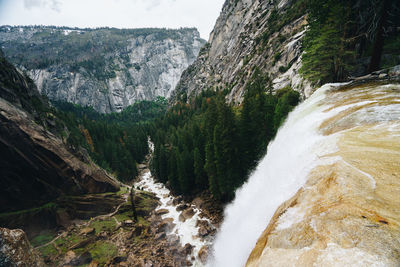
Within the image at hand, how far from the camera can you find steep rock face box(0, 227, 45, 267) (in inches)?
296

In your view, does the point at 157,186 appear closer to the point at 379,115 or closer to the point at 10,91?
the point at 10,91

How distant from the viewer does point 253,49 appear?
271 ft

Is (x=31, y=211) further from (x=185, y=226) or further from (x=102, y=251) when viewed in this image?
(x=185, y=226)

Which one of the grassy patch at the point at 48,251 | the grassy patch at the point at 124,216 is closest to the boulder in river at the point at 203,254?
the grassy patch at the point at 124,216

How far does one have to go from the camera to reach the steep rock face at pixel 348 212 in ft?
11.7

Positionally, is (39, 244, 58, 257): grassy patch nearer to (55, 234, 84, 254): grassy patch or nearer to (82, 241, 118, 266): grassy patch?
(55, 234, 84, 254): grassy patch

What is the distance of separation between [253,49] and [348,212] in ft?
302

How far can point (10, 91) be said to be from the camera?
24.7 m

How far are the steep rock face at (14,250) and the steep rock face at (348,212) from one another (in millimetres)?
10635

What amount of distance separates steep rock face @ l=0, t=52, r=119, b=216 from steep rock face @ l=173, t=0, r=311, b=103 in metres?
41.9

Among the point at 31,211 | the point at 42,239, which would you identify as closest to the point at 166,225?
the point at 42,239

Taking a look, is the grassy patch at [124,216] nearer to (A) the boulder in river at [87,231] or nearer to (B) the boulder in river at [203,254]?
(A) the boulder in river at [87,231]

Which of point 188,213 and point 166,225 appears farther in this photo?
point 188,213

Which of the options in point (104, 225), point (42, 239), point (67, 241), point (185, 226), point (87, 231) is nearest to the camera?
point (42, 239)
